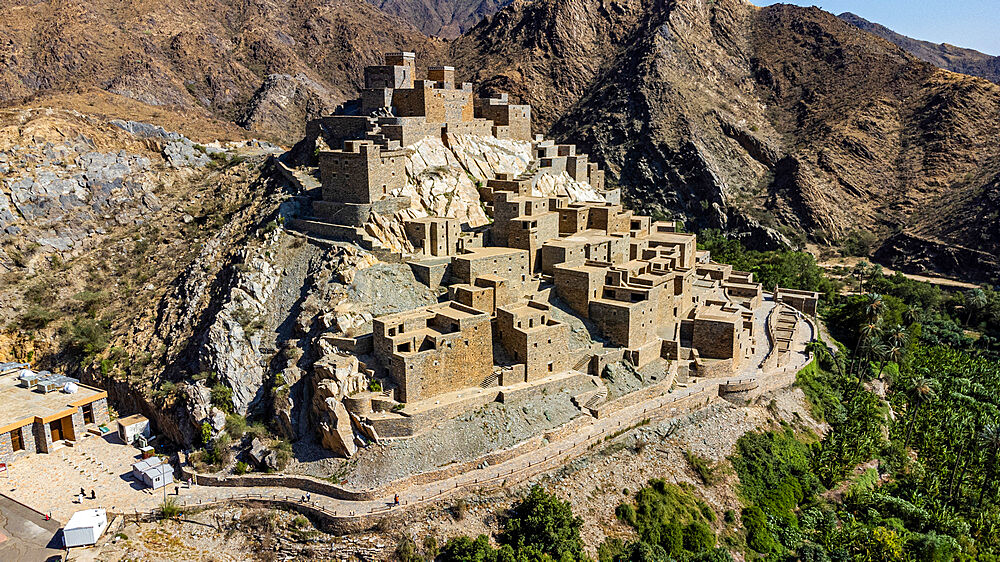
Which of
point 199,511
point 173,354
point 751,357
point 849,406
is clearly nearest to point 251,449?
point 199,511

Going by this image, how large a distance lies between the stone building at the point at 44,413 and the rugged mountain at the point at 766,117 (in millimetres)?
64386

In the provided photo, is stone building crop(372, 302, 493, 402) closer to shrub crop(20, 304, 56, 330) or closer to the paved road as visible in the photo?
the paved road

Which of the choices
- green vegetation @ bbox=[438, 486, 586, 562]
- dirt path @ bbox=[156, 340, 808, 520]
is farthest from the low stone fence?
green vegetation @ bbox=[438, 486, 586, 562]

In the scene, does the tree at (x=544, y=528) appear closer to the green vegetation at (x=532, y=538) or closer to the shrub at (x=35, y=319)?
the green vegetation at (x=532, y=538)

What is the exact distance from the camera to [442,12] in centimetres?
18225

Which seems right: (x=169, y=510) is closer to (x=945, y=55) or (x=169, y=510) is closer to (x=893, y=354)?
(x=893, y=354)

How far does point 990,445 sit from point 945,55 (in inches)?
7601

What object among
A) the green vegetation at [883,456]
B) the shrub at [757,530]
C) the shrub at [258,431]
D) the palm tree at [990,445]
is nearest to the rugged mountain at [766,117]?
the green vegetation at [883,456]

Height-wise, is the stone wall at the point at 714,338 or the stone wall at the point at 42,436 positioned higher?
the stone wall at the point at 714,338

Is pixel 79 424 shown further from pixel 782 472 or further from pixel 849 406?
pixel 849 406

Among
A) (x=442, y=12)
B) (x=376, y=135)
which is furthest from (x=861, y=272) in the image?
(x=442, y=12)

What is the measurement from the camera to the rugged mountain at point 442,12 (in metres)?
170

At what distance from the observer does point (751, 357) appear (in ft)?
150

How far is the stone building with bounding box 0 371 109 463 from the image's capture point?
37375mm
